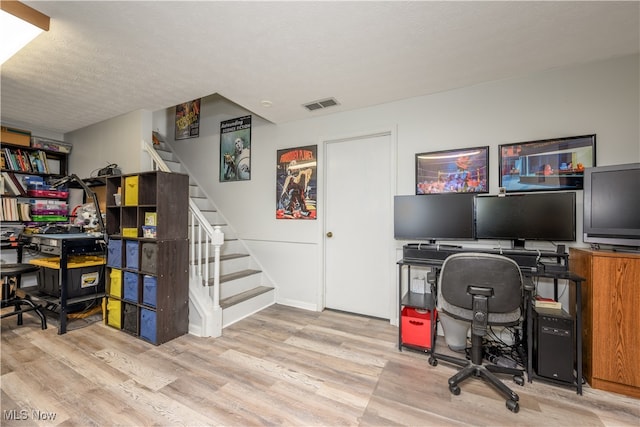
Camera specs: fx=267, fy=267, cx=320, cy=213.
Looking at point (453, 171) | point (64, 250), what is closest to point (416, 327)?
point (453, 171)

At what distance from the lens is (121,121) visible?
351 cm

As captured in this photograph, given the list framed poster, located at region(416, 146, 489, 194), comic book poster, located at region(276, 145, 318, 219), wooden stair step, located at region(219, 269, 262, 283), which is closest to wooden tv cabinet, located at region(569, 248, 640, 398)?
framed poster, located at region(416, 146, 489, 194)

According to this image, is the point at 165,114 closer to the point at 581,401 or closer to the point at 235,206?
the point at 235,206

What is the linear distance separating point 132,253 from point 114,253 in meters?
0.33

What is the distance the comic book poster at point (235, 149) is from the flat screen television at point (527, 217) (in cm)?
293

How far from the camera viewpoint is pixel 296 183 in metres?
3.47

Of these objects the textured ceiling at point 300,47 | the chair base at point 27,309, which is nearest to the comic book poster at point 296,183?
the textured ceiling at point 300,47

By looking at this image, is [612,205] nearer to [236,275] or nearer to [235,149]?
[236,275]

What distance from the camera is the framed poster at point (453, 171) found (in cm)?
253

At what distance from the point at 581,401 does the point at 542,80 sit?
97.8 inches

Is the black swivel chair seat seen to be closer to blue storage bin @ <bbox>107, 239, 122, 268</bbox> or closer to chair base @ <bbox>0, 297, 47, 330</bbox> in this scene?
chair base @ <bbox>0, 297, 47, 330</bbox>

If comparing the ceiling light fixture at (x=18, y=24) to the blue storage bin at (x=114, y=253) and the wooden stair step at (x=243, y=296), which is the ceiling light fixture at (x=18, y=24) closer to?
the blue storage bin at (x=114, y=253)

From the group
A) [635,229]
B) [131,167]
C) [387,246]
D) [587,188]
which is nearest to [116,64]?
[131,167]

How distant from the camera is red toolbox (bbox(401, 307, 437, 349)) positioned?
7.64ft
